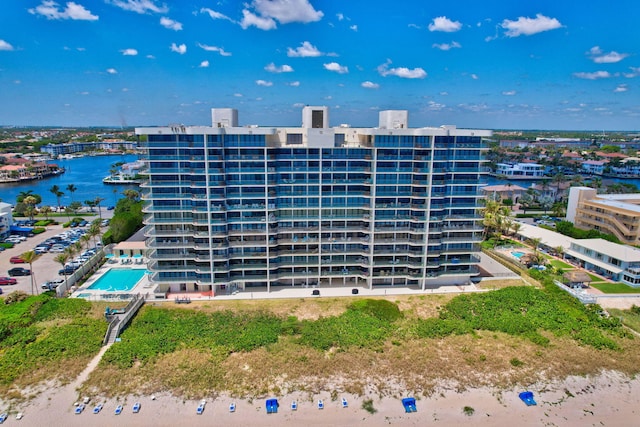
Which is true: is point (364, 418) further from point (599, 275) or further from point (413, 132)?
point (599, 275)

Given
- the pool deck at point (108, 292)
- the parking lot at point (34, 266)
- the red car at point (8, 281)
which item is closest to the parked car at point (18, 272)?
the parking lot at point (34, 266)

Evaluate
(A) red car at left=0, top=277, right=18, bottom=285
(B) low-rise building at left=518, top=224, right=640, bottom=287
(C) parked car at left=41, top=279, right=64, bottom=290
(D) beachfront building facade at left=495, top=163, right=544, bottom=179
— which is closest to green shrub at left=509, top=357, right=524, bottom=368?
(B) low-rise building at left=518, top=224, right=640, bottom=287

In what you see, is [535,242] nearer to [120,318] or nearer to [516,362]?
[516,362]

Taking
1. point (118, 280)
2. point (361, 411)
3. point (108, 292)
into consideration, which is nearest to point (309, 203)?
point (361, 411)

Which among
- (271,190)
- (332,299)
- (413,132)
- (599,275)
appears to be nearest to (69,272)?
(271,190)

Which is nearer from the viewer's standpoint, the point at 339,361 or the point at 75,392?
the point at 75,392

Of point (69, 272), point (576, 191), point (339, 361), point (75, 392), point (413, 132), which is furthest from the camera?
point (576, 191)

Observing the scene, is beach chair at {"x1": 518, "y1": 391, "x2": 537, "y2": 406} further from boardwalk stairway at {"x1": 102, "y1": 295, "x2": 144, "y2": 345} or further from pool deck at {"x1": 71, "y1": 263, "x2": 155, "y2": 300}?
pool deck at {"x1": 71, "y1": 263, "x2": 155, "y2": 300}

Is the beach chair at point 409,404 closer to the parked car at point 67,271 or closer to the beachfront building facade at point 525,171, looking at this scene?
the parked car at point 67,271

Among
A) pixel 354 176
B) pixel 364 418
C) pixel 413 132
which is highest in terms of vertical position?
pixel 413 132
